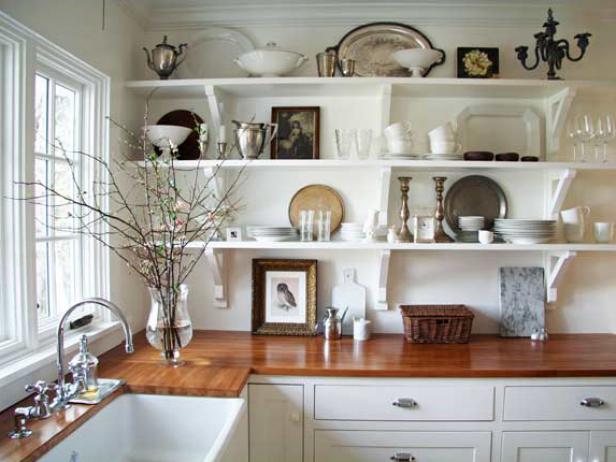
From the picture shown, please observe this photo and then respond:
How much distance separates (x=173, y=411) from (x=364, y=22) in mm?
2030

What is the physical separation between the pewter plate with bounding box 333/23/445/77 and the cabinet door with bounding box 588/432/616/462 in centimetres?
183

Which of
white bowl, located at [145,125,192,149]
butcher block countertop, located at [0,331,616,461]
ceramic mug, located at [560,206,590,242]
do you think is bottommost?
butcher block countertop, located at [0,331,616,461]

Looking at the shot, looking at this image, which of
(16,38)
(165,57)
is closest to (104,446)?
(16,38)

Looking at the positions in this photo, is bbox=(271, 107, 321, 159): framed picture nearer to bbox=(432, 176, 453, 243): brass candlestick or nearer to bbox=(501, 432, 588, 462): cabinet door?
bbox=(432, 176, 453, 243): brass candlestick

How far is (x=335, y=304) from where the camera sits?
8.04 ft

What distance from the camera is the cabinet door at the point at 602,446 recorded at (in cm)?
192

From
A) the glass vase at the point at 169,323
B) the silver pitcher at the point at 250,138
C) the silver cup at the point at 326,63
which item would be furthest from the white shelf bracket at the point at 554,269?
the glass vase at the point at 169,323

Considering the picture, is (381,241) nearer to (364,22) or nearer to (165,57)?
(364,22)

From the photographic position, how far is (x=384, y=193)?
229cm

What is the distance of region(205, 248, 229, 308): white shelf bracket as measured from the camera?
2.30 m

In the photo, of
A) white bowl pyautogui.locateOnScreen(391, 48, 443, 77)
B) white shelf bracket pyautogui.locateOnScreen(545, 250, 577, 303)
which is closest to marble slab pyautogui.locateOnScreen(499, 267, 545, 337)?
white shelf bracket pyautogui.locateOnScreen(545, 250, 577, 303)

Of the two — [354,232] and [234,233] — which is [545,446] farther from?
[234,233]

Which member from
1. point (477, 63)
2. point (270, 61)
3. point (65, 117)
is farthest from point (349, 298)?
point (65, 117)

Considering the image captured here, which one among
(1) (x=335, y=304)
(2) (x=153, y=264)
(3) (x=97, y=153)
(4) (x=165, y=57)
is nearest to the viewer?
(2) (x=153, y=264)
